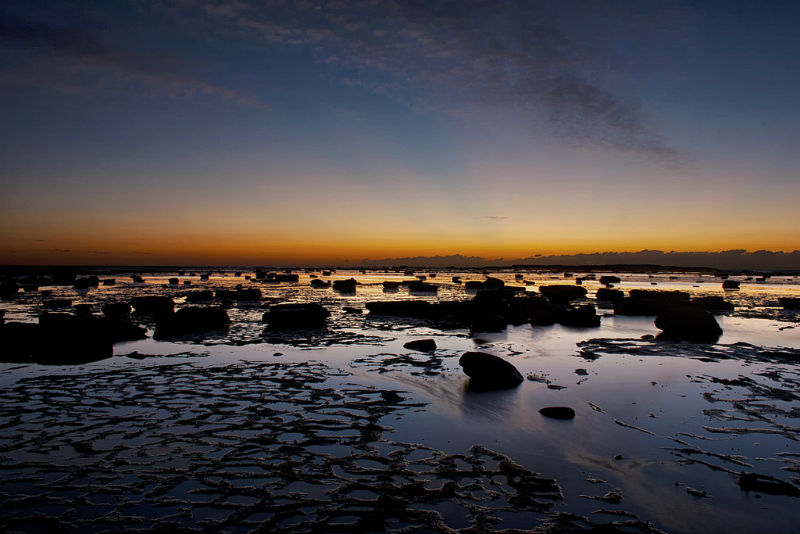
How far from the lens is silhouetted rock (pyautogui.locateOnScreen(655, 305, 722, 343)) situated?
15.2 metres

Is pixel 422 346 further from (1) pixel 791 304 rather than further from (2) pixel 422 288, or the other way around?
(2) pixel 422 288

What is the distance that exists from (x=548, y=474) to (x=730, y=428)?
3549 mm

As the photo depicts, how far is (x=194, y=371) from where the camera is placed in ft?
32.7

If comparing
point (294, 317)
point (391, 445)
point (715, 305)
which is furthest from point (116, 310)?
point (715, 305)

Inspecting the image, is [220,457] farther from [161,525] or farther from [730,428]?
[730,428]

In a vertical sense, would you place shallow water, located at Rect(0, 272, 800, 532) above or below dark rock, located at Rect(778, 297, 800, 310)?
above

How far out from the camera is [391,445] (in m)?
5.84

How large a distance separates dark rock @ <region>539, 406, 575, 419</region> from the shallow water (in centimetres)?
14

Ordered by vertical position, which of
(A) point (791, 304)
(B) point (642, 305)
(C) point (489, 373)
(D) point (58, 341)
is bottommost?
(A) point (791, 304)

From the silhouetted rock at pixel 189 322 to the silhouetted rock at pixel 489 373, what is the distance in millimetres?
10848

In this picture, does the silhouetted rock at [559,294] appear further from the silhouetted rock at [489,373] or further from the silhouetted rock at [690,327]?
the silhouetted rock at [489,373]

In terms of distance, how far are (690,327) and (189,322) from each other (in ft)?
59.5

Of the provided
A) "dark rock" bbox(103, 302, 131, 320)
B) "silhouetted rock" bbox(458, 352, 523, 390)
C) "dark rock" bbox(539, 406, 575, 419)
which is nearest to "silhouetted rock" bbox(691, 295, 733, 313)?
"silhouetted rock" bbox(458, 352, 523, 390)

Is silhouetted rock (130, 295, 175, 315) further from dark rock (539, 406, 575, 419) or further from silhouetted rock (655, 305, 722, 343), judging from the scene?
silhouetted rock (655, 305, 722, 343)
